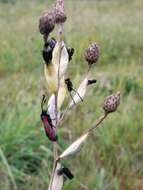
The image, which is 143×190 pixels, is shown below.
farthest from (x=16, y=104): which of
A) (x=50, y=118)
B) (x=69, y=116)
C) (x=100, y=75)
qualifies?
(x=50, y=118)

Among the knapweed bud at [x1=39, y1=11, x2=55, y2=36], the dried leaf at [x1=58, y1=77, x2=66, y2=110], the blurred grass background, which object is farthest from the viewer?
the blurred grass background

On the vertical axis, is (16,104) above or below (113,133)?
above

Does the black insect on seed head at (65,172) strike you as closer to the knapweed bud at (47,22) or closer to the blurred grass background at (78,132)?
the knapweed bud at (47,22)

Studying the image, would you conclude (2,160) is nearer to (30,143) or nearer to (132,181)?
(30,143)

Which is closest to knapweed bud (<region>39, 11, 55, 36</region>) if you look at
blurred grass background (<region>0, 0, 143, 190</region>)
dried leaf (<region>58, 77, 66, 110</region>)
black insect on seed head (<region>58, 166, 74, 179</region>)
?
dried leaf (<region>58, 77, 66, 110</region>)

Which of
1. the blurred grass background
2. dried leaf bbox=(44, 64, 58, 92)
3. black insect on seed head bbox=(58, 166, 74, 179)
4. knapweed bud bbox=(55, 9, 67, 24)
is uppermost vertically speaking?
knapweed bud bbox=(55, 9, 67, 24)

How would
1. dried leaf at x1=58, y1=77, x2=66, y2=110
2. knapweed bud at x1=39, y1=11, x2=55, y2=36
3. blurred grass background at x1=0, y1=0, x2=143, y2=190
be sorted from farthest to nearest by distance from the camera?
1. blurred grass background at x1=0, y1=0, x2=143, y2=190
2. dried leaf at x1=58, y1=77, x2=66, y2=110
3. knapweed bud at x1=39, y1=11, x2=55, y2=36

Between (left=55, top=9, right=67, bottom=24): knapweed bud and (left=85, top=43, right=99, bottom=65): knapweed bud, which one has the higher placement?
(left=55, top=9, right=67, bottom=24): knapweed bud

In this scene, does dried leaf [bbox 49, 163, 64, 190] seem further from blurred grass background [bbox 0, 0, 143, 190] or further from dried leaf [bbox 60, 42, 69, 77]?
blurred grass background [bbox 0, 0, 143, 190]

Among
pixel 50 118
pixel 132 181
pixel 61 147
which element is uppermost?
pixel 50 118
